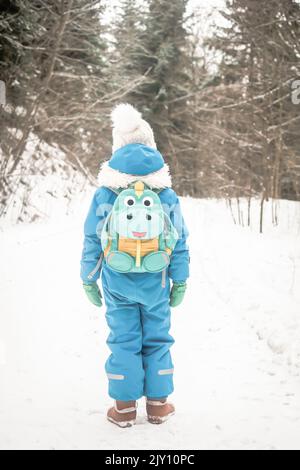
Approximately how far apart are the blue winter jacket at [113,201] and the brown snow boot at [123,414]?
77cm

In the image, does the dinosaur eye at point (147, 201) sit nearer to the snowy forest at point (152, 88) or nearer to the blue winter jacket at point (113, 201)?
the blue winter jacket at point (113, 201)

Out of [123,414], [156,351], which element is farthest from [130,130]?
[123,414]

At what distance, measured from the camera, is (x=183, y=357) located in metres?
3.34

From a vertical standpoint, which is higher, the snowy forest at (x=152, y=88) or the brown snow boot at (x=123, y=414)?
the snowy forest at (x=152, y=88)

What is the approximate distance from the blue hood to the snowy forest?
5680 mm

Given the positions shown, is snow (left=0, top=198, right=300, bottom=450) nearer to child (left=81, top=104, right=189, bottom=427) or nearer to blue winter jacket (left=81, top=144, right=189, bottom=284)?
child (left=81, top=104, right=189, bottom=427)

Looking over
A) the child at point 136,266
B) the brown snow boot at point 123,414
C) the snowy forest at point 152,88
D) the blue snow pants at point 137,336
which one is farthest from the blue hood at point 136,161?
the snowy forest at point 152,88

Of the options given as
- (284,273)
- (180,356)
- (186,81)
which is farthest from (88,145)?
(180,356)

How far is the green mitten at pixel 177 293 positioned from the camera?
256 cm

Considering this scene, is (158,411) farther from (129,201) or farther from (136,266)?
(129,201)

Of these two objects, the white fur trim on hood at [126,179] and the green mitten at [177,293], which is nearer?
the white fur trim on hood at [126,179]

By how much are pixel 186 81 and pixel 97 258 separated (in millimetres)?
20402

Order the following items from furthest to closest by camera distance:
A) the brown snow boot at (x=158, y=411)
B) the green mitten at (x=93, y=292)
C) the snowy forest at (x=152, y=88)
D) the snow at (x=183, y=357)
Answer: the snowy forest at (x=152, y=88), the green mitten at (x=93, y=292), the brown snow boot at (x=158, y=411), the snow at (x=183, y=357)

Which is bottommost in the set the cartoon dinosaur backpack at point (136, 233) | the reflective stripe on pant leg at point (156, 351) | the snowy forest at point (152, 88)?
the reflective stripe on pant leg at point (156, 351)
